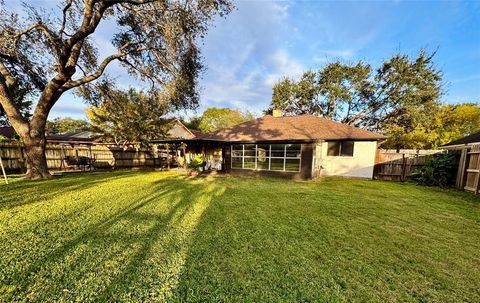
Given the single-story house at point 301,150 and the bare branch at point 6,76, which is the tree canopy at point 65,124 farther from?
the single-story house at point 301,150

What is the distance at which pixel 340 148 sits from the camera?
12.3 metres

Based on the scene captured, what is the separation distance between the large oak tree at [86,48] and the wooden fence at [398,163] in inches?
457

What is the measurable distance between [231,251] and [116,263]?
1.59 metres

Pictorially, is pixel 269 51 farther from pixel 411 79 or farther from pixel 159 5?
pixel 411 79

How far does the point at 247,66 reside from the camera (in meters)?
19.8

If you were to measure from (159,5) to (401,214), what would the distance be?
10.8 metres

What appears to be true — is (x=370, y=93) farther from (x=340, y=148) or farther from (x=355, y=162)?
(x=355, y=162)

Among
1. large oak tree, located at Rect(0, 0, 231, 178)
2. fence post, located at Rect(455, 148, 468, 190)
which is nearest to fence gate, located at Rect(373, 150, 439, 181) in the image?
fence post, located at Rect(455, 148, 468, 190)

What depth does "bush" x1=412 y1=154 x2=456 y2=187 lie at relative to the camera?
901cm

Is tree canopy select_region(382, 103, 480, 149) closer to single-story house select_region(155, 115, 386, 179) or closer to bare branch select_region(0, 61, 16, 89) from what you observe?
single-story house select_region(155, 115, 386, 179)

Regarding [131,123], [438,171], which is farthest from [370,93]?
[131,123]

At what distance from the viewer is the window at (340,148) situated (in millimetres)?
12047

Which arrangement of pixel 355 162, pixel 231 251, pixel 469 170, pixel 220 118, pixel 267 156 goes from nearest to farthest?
pixel 231 251 < pixel 469 170 < pixel 267 156 < pixel 355 162 < pixel 220 118

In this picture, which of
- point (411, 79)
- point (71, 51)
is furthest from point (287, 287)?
point (411, 79)
